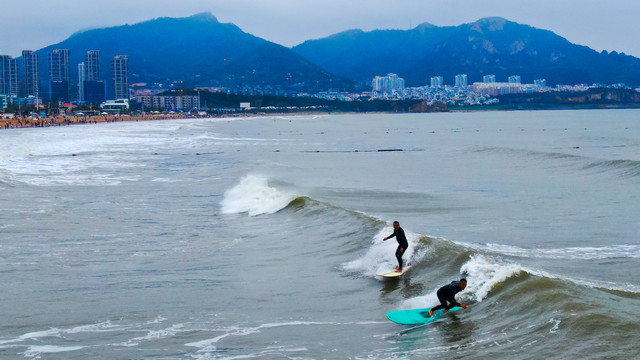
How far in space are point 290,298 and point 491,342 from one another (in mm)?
4823

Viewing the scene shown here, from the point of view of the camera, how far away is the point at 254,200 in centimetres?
3055

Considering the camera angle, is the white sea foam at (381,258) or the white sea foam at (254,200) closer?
the white sea foam at (381,258)

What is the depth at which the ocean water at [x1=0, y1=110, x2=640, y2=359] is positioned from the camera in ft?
40.2

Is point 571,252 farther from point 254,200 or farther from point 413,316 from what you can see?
point 254,200

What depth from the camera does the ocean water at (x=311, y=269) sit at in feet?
40.2

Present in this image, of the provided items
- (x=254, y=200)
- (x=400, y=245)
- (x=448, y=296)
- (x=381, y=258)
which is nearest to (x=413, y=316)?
(x=448, y=296)

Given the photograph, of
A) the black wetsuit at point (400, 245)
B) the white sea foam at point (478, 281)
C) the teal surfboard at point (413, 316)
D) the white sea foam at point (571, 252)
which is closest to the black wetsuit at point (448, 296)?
the teal surfboard at point (413, 316)

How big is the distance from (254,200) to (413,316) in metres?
17.7

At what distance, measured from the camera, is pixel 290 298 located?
15.4 m

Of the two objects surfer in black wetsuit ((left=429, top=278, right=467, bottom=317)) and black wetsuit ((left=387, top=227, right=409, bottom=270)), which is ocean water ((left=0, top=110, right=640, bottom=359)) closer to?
surfer in black wetsuit ((left=429, top=278, right=467, bottom=317))

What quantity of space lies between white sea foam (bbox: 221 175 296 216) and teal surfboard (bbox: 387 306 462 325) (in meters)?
14.3

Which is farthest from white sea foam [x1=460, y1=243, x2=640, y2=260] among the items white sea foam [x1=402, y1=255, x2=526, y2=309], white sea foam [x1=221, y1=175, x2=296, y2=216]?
white sea foam [x1=221, y1=175, x2=296, y2=216]

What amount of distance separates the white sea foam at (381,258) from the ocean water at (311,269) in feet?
0.25

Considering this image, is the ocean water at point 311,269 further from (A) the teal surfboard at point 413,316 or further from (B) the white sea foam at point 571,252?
(A) the teal surfboard at point 413,316
